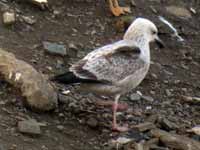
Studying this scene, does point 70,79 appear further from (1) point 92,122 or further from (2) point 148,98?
(2) point 148,98

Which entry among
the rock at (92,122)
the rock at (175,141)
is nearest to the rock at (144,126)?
the rock at (175,141)

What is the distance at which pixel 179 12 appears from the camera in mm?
9789

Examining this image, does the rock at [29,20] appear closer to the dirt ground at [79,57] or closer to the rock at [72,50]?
the dirt ground at [79,57]

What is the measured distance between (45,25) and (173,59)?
1.64m

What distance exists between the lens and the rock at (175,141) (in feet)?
19.0

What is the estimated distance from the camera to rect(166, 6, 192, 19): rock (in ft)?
31.9

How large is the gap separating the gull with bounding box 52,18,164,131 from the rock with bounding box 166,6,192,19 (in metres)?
3.27

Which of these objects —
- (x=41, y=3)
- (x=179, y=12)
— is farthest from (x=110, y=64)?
(x=179, y=12)

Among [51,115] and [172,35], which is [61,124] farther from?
[172,35]

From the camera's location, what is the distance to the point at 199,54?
876cm

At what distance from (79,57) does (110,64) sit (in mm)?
1413

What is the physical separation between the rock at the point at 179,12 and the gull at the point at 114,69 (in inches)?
129

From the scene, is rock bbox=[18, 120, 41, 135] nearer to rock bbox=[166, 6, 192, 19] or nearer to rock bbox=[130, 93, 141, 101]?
rock bbox=[130, 93, 141, 101]

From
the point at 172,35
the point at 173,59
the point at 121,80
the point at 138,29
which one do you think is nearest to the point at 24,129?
the point at 121,80
